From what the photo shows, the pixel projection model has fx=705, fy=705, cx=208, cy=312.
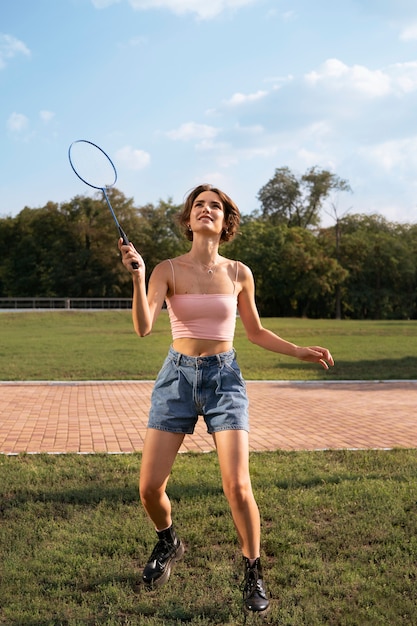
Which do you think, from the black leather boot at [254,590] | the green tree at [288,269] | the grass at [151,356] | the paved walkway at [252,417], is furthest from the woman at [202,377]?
the green tree at [288,269]

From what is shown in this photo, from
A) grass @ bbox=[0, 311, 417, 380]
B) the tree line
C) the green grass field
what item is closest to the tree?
the tree line

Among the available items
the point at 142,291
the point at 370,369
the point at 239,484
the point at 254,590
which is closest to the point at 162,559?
the point at 254,590

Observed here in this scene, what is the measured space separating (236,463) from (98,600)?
1.01 m

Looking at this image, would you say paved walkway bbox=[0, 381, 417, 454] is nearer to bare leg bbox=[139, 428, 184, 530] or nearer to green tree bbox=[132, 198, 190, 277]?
bare leg bbox=[139, 428, 184, 530]

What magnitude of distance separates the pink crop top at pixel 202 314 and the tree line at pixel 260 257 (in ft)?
178

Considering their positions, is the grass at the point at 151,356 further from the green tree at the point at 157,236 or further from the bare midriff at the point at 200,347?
the green tree at the point at 157,236

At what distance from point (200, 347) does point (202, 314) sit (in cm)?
17

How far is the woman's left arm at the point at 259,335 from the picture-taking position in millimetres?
3781

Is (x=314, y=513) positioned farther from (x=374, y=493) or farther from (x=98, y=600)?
(x=98, y=600)

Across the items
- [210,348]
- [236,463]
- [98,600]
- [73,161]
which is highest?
[73,161]

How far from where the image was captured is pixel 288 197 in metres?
67.5

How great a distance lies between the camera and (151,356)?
18.5 metres

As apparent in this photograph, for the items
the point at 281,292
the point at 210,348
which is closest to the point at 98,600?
the point at 210,348

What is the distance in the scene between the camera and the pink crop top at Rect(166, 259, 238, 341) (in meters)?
3.56
